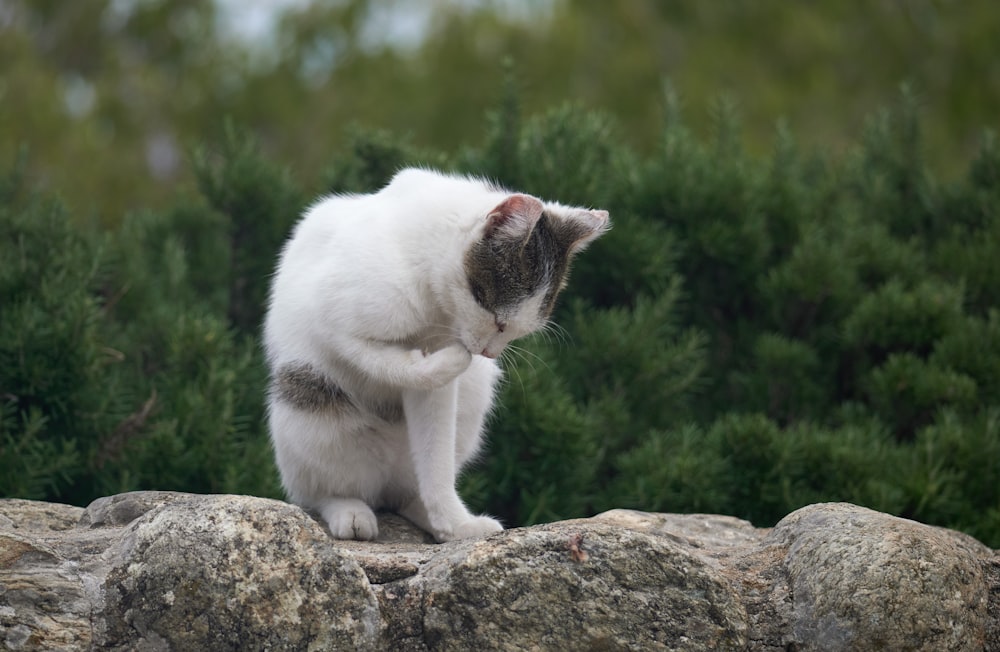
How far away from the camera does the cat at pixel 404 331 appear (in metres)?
3.40

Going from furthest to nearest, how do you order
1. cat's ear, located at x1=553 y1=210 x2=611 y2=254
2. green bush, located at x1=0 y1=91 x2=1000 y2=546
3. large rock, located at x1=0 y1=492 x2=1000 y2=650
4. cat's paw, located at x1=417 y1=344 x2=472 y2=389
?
green bush, located at x1=0 y1=91 x2=1000 y2=546
cat's ear, located at x1=553 y1=210 x2=611 y2=254
cat's paw, located at x1=417 y1=344 x2=472 y2=389
large rock, located at x1=0 y1=492 x2=1000 y2=650

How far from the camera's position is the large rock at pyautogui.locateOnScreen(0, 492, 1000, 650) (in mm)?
2443

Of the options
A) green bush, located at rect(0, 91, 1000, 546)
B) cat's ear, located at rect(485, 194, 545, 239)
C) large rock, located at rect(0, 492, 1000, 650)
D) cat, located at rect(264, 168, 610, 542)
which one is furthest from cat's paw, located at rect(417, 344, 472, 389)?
green bush, located at rect(0, 91, 1000, 546)

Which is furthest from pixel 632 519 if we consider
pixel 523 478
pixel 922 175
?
pixel 922 175

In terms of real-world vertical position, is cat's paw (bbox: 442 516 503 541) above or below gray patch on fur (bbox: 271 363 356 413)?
below

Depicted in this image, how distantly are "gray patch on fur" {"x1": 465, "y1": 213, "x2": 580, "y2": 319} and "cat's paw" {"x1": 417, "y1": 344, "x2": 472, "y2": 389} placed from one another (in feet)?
0.70

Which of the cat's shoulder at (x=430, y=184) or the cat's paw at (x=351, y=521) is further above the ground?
the cat's shoulder at (x=430, y=184)

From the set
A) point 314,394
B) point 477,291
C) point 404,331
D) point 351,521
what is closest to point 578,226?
point 477,291

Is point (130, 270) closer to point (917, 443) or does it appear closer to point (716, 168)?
point (716, 168)

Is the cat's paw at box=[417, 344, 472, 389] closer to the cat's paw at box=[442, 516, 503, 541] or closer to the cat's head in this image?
the cat's head

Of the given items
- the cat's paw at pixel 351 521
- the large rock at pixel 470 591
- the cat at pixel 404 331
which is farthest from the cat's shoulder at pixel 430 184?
the large rock at pixel 470 591

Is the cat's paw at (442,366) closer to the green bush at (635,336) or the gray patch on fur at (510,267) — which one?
the gray patch on fur at (510,267)

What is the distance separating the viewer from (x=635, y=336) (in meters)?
4.90

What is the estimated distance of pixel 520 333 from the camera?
3.53 m
